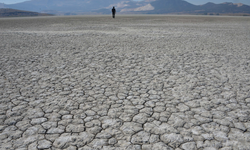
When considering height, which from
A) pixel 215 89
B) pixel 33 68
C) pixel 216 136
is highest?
pixel 33 68

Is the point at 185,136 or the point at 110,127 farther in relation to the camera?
the point at 110,127

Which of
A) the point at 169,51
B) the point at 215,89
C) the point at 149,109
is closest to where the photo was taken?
the point at 149,109

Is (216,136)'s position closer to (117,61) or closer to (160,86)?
(160,86)

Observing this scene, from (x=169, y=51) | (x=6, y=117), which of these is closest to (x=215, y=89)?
(x=169, y=51)

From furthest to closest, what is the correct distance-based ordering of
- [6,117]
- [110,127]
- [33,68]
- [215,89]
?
A: [33,68] < [215,89] < [6,117] < [110,127]

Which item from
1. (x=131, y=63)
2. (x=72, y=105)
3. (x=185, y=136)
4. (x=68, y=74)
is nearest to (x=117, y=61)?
(x=131, y=63)

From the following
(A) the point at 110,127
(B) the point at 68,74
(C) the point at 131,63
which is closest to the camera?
(A) the point at 110,127

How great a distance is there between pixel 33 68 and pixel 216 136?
5891mm

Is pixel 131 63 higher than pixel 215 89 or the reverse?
higher

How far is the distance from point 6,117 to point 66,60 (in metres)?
3.94

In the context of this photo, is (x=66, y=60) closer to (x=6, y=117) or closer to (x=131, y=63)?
(x=131, y=63)

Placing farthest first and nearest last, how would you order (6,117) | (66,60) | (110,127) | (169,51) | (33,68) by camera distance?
(169,51), (66,60), (33,68), (6,117), (110,127)

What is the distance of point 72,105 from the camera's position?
3.72 metres

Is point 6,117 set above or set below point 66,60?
below
